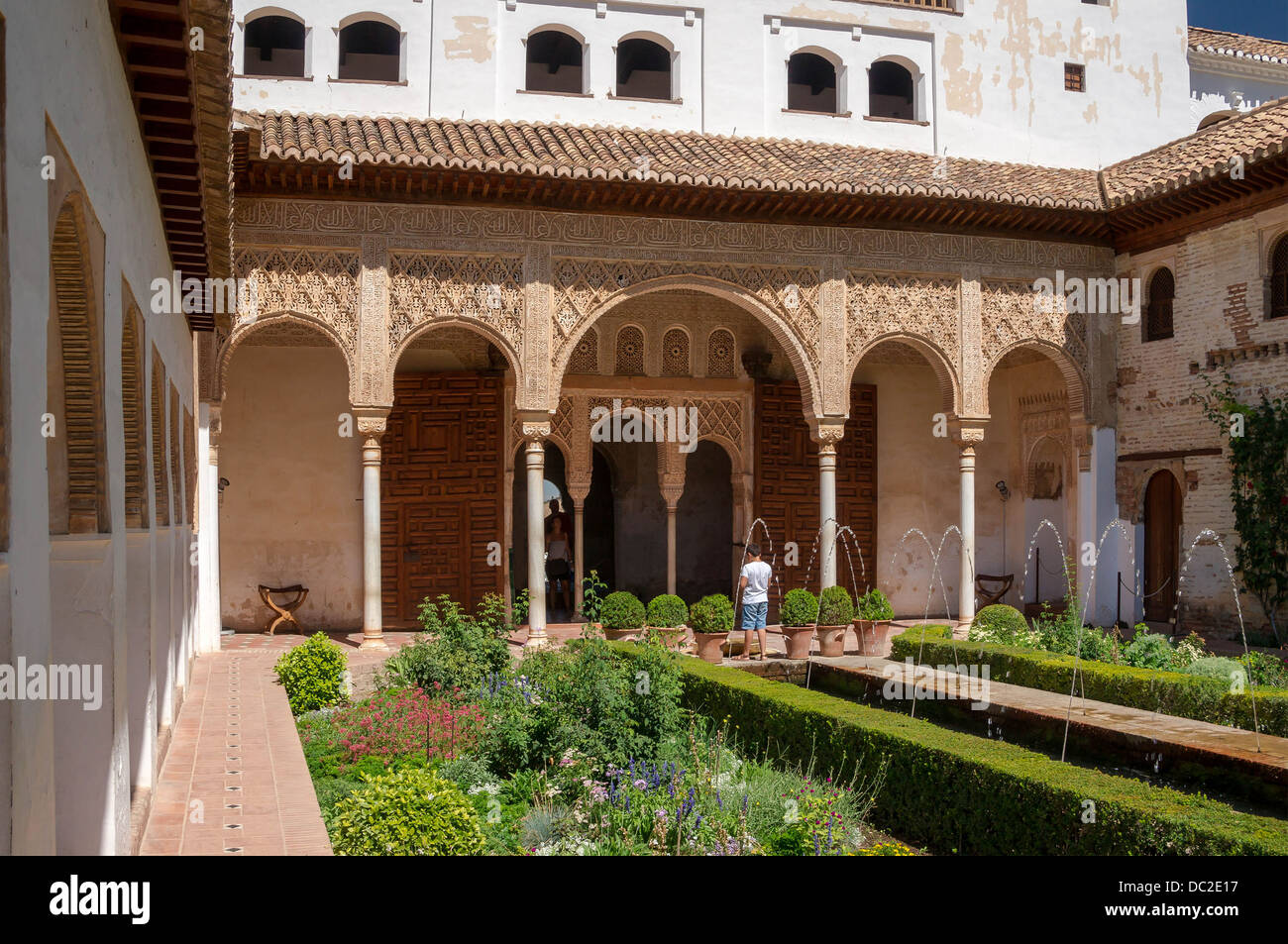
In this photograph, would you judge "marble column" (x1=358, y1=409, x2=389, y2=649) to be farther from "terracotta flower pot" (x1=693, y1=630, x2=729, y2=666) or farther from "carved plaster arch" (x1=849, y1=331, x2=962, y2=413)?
"carved plaster arch" (x1=849, y1=331, x2=962, y2=413)

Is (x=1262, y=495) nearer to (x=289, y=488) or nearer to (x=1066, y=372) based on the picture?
(x=1066, y=372)

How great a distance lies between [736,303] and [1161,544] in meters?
6.26

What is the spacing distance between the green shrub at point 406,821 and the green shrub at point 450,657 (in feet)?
12.7

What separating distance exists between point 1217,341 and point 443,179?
9030 millimetres

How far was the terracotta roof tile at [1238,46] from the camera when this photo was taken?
19641 millimetres

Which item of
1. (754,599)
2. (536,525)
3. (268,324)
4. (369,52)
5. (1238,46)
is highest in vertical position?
(369,52)

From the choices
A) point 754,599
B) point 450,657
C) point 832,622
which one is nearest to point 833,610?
point 832,622

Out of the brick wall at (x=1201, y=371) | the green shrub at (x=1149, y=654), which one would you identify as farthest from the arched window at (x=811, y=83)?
the green shrub at (x=1149, y=654)

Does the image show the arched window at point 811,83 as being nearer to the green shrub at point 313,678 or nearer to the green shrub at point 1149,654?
the green shrub at point 1149,654

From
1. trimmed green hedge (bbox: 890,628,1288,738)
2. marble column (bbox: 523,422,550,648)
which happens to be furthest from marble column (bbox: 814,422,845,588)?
marble column (bbox: 523,422,550,648)

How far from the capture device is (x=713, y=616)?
1243cm
